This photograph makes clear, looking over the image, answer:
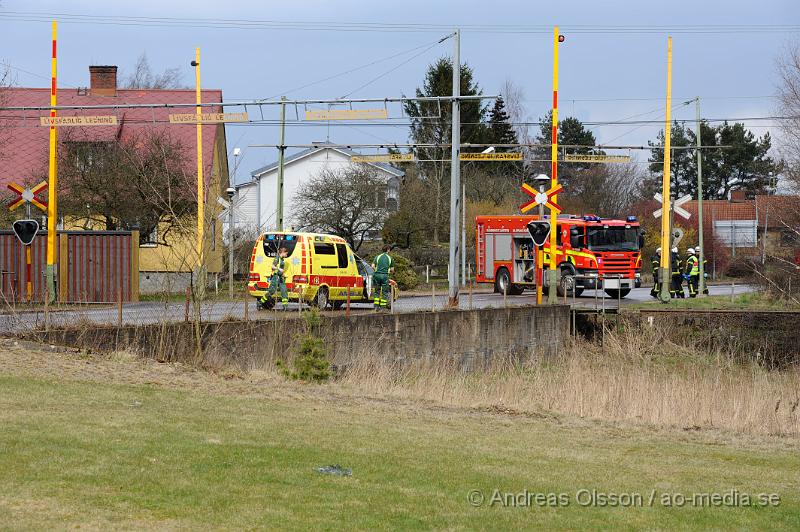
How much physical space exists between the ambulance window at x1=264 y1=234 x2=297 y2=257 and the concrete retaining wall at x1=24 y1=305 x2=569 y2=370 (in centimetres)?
449

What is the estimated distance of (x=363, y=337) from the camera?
23766 mm

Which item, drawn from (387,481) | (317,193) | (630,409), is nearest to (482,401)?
(630,409)

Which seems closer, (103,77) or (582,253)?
(582,253)

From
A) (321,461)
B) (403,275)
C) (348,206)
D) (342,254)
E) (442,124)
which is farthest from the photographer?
(442,124)

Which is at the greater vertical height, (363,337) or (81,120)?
(81,120)

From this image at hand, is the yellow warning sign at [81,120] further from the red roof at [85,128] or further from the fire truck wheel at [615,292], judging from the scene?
the fire truck wheel at [615,292]

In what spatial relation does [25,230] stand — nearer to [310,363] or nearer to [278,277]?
[278,277]

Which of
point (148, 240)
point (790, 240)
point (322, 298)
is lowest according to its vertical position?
point (322, 298)

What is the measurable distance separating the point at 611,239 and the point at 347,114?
15083 mm

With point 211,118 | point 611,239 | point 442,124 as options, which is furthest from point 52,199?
point 442,124

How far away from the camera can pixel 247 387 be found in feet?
51.7

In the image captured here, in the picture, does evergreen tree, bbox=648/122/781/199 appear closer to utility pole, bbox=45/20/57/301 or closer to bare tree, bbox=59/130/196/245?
bare tree, bbox=59/130/196/245

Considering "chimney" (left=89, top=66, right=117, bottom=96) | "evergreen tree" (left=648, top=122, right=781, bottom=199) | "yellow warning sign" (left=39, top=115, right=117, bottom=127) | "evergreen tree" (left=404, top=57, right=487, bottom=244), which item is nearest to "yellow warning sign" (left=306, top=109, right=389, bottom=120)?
"yellow warning sign" (left=39, top=115, right=117, bottom=127)

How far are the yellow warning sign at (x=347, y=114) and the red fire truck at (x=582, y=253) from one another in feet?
40.2
